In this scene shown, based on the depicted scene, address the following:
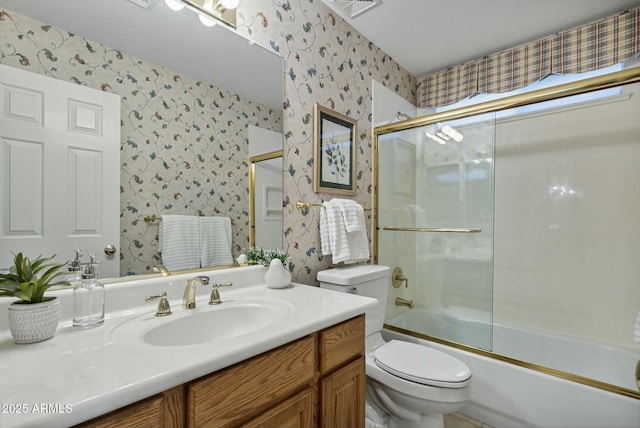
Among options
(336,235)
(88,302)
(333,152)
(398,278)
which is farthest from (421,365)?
(88,302)

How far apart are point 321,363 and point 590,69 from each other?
242 cm

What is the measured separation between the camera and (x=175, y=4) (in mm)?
1147

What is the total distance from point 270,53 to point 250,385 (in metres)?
1.40

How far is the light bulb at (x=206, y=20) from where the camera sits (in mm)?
1219

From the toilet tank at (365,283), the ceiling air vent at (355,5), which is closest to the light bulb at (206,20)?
the ceiling air vent at (355,5)

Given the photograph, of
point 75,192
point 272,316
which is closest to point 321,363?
point 272,316

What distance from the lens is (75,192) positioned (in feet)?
2.97

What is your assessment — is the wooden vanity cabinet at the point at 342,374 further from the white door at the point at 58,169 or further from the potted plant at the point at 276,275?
the white door at the point at 58,169

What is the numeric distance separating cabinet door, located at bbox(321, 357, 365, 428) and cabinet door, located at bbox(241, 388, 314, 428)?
0.22 feet

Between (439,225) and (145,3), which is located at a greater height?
(145,3)

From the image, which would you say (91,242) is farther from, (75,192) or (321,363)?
(321,363)

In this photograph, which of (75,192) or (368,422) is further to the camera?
(368,422)

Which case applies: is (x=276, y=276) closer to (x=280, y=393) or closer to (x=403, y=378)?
(x=280, y=393)

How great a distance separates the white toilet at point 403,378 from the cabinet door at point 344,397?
30 centimetres
